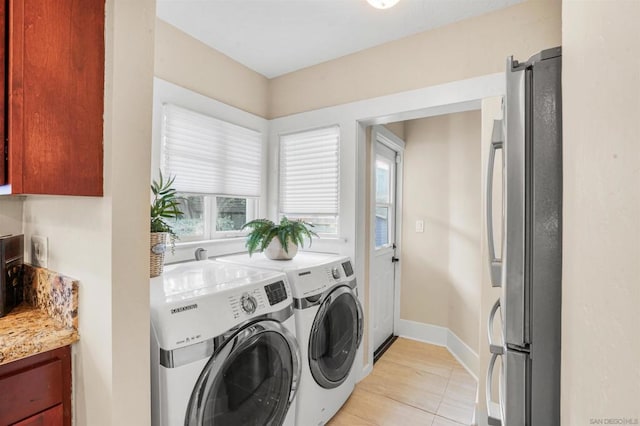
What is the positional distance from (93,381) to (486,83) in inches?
93.4

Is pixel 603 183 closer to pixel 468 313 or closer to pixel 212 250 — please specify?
pixel 212 250

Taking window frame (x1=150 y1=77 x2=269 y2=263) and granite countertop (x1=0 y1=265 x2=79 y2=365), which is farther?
window frame (x1=150 y1=77 x2=269 y2=263)

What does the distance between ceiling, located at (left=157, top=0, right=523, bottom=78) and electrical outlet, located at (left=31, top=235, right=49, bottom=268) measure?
1.45 meters

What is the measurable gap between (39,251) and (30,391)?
543 mm

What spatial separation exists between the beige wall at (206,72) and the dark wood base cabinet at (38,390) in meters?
1.61

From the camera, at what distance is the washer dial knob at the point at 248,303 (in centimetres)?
126

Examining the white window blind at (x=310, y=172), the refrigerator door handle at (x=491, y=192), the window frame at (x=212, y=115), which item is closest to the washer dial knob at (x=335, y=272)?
the white window blind at (x=310, y=172)

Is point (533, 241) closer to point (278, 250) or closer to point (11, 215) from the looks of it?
point (278, 250)

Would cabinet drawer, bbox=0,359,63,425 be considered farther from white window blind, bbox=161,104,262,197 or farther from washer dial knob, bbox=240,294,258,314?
white window blind, bbox=161,104,262,197

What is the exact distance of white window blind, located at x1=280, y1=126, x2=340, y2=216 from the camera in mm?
2354

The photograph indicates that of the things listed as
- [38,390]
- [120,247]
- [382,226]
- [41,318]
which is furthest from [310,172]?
[38,390]

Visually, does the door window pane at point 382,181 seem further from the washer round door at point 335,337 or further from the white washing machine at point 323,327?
the washer round door at point 335,337

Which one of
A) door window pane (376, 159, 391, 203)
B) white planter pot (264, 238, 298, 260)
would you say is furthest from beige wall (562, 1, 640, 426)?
door window pane (376, 159, 391, 203)

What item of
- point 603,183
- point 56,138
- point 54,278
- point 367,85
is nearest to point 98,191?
point 56,138
